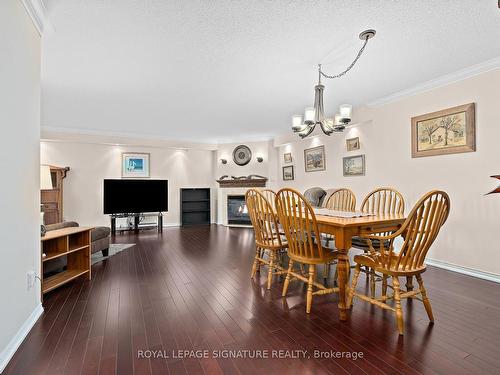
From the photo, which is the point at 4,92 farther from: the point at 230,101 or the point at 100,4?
the point at 230,101

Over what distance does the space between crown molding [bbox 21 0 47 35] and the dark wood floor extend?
2355 millimetres

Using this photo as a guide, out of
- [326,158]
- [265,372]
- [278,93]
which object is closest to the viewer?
[265,372]

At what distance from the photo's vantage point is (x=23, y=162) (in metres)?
1.83

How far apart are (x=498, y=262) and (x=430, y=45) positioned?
8.19 feet

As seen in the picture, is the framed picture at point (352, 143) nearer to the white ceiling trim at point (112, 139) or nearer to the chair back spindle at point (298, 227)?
the chair back spindle at point (298, 227)

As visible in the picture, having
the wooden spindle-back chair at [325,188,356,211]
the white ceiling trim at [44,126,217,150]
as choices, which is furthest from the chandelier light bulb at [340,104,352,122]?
the white ceiling trim at [44,126,217,150]

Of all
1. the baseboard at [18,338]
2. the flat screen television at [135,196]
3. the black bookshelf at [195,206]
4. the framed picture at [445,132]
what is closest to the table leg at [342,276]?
the baseboard at [18,338]

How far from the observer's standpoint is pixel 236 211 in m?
7.26

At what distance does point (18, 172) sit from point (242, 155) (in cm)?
594

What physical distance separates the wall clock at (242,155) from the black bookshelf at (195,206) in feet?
4.32

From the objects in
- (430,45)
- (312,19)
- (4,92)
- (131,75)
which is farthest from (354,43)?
(4,92)

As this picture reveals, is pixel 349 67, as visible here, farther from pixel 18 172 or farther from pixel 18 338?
pixel 18 338

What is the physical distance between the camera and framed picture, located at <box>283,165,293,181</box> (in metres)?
6.61

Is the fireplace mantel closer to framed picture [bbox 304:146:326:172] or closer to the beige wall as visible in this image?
the beige wall
